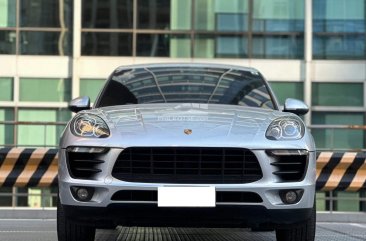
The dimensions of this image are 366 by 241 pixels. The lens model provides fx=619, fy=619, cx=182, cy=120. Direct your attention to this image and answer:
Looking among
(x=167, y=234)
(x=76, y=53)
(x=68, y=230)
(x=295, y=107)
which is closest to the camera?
(x=68, y=230)

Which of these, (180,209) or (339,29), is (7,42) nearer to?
(339,29)

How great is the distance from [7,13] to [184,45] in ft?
16.9

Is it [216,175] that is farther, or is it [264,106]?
[264,106]

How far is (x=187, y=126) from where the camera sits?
14.5ft

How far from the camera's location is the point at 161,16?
57.5ft

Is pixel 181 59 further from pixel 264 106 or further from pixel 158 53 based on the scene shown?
pixel 264 106

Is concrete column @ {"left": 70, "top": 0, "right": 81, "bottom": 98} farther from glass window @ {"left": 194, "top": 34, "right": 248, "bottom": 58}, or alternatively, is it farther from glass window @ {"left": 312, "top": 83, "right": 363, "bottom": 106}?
glass window @ {"left": 312, "top": 83, "right": 363, "bottom": 106}

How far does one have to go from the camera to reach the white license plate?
413cm

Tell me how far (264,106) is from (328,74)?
12331mm

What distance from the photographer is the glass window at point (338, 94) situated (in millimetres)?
17547

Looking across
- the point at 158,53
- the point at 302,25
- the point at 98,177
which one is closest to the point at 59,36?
the point at 158,53

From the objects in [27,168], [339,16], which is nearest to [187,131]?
[27,168]

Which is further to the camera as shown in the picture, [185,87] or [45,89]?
[45,89]

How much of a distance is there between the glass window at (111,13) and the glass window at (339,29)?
5.31m
